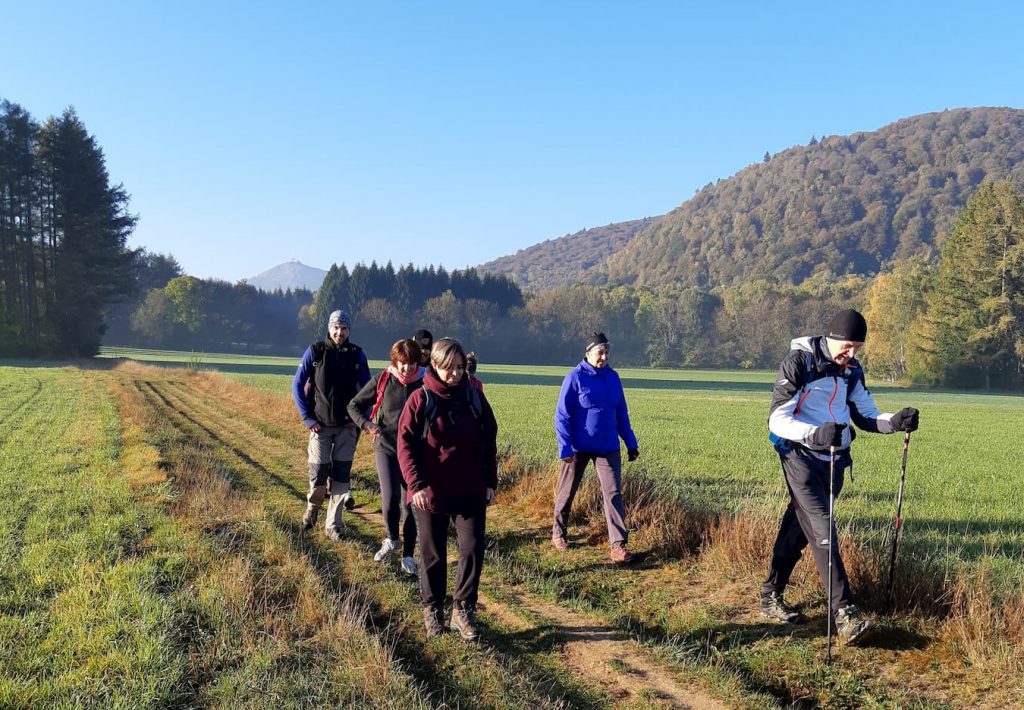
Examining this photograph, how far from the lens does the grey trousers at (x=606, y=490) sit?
21.4 ft

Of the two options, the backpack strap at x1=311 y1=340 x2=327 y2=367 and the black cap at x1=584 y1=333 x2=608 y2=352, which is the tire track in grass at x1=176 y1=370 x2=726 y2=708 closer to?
the black cap at x1=584 y1=333 x2=608 y2=352

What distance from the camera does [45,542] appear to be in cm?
594

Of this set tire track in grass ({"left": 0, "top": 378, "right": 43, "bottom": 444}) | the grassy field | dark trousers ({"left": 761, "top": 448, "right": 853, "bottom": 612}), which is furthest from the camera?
tire track in grass ({"left": 0, "top": 378, "right": 43, "bottom": 444})

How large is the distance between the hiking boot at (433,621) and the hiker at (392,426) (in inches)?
57.2

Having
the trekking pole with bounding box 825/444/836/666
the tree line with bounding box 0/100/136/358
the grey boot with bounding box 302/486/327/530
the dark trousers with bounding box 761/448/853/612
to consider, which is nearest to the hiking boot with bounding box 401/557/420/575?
the grey boot with bounding box 302/486/327/530

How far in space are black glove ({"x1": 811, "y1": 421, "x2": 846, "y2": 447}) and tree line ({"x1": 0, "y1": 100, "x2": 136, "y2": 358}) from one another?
56.5 m

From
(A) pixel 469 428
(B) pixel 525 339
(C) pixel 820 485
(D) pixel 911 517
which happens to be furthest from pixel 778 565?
(B) pixel 525 339

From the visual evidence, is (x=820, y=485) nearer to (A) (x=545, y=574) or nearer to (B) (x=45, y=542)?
(A) (x=545, y=574)

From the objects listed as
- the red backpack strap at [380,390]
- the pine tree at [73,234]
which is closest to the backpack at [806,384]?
the red backpack strap at [380,390]

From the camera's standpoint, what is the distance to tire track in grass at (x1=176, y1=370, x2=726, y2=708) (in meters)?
3.97

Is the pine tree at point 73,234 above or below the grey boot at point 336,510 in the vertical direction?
above

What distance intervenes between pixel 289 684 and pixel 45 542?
3.70 metres

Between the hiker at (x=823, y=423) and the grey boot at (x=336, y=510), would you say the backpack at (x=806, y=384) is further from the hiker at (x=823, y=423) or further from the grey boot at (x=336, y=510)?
the grey boot at (x=336, y=510)

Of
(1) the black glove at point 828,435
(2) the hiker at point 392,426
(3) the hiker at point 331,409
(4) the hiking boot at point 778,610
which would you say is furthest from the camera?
(3) the hiker at point 331,409
